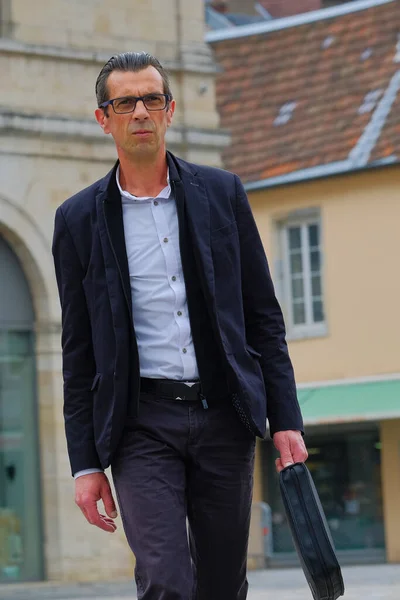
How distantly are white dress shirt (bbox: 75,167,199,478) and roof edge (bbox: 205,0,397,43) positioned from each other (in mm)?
23813

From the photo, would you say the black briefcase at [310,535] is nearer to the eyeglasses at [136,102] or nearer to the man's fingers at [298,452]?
the man's fingers at [298,452]

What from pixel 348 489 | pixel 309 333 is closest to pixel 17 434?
pixel 309 333

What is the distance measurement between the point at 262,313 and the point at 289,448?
0.41 metres

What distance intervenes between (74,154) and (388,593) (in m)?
5.61

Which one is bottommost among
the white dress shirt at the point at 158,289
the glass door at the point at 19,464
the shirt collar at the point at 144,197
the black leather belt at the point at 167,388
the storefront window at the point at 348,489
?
the storefront window at the point at 348,489

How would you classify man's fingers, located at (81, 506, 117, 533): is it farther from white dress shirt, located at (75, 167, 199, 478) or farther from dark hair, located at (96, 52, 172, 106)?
dark hair, located at (96, 52, 172, 106)

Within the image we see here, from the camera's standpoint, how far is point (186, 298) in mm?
5094

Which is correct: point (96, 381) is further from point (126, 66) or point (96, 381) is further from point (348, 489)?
point (348, 489)

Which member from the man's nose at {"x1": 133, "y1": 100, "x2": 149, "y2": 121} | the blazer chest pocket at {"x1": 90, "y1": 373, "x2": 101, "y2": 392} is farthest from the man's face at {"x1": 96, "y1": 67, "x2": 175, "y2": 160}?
the blazer chest pocket at {"x1": 90, "y1": 373, "x2": 101, "y2": 392}

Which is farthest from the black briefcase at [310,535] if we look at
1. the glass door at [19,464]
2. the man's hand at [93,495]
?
the glass door at [19,464]

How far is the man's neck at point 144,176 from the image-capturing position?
515 centimetres

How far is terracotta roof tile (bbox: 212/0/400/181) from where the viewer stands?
27031 mm

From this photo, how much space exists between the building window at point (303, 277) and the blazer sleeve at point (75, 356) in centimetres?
2250

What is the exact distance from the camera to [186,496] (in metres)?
5.10
